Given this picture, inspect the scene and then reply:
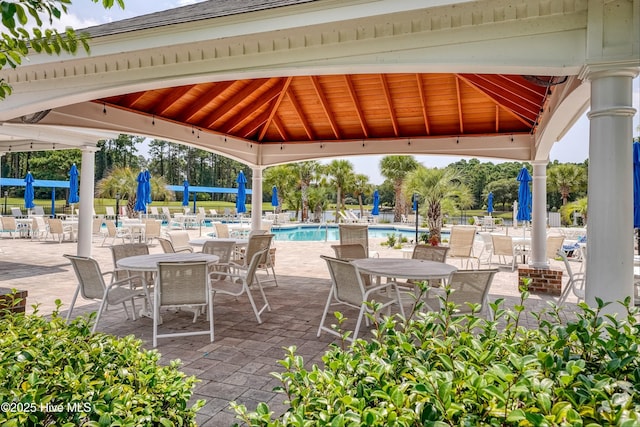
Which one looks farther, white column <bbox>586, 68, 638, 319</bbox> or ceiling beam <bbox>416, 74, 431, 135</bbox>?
ceiling beam <bbox>416, 74, 431, 135</bbox>

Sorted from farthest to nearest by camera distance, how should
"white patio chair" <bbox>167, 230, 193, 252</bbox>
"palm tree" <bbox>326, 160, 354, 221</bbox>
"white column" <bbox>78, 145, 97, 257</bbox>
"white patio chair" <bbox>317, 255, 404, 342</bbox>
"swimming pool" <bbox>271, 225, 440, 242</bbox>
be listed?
"palm tree" <bbox>326, 160, 354, 221</bbox> < "swimming pool" <bbox>271, 225, 440, 242</bbox> < "white column" <bbox>78, 145, 97, 257</bbox> < "white patio chair" <bbox>167, 230, 193, 252</bbox> < "white patio chair" <bbox>317, 255, 404, 342</bbox>

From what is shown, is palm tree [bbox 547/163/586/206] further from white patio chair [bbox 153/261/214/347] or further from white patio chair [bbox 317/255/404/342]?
white patio chair [bbox 153/261/214/347]

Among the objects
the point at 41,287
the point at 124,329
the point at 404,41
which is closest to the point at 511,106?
the point at 404,41

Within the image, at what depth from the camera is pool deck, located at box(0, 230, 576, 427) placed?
332 cm

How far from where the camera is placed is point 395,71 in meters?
3.88

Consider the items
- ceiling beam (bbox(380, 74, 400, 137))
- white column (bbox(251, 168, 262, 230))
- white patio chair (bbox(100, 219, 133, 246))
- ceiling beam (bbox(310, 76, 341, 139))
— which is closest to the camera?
ceiling beam (bbox(380, 74, 400, 137))

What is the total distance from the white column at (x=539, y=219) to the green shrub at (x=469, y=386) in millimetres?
6628

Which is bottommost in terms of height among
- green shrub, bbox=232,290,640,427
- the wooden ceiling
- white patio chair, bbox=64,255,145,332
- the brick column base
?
the brick column base

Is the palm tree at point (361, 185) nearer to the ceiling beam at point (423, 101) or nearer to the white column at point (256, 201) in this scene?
the white column at point (256, 201)

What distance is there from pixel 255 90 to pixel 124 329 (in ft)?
16.0

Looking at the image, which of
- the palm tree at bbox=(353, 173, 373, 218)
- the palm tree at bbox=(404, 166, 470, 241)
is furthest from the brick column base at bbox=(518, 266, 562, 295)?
the palm tree at bbox=(353, 173, 373, 218)

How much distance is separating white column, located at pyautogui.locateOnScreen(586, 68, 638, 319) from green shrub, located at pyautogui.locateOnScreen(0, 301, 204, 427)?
3.05 m

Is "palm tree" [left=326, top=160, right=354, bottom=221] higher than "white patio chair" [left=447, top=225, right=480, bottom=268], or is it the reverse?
"palm tree" [left=326, top=160, right=354, bottom=221]

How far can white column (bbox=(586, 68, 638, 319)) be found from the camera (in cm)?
308
